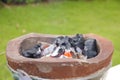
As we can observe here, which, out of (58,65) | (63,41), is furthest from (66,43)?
(58,65)

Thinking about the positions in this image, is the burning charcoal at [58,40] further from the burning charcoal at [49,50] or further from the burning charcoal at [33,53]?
the burning charcoal at [33,53]

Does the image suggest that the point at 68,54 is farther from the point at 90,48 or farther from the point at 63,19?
the point at 63,19

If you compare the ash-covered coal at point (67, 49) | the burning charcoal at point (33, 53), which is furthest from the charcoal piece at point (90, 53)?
the burning charcoal at point (33, 53)

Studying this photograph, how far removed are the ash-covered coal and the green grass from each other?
158 cm

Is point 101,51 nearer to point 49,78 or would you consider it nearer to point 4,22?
point 49,78

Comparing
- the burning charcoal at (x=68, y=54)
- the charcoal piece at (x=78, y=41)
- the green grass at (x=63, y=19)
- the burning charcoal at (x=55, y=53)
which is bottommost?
the green grass at (x=63, y=19)

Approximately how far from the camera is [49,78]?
101 inches

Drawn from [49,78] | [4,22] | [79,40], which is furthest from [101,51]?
[4,22]

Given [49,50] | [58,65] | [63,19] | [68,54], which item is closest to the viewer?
[58,65]

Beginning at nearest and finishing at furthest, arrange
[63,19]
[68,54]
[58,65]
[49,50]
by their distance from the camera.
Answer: [58,65]
[68,54]
[49,50]
[63,19]

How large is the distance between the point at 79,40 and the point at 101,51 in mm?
300

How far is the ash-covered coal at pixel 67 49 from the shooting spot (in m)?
2.76

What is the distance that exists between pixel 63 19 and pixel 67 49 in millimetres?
2914

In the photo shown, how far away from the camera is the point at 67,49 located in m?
2.80
